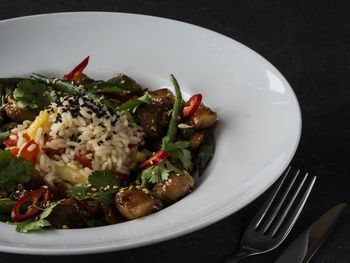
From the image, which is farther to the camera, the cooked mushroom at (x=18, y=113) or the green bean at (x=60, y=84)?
the green bean at (x=60, y=84)

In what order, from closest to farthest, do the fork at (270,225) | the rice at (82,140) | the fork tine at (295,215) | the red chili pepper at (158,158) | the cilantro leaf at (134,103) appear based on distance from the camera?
the fork at (270,225)
the fork tine at (295,215)
the red chili pepper at (158,158)
the rice at (82,140)
the cilantro leaf at (134,103)

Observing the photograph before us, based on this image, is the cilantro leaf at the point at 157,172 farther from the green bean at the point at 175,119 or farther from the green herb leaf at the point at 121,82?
the green herb leaf at the point at 121,82

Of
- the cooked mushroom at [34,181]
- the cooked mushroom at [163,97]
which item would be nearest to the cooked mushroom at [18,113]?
the cooked mushroom at [34,181]

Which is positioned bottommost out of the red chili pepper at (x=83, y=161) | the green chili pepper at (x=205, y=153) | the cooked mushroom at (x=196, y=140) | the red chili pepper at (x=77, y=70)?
the red chili pepper at (x=83, y=161)

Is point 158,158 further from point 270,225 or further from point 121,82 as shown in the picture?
point 121,82

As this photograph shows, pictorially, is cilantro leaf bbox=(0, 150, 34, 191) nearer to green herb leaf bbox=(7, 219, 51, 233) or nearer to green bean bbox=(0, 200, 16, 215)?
green bean bbox=(0, 200, 16, 215)

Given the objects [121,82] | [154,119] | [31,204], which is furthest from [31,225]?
[121,82]

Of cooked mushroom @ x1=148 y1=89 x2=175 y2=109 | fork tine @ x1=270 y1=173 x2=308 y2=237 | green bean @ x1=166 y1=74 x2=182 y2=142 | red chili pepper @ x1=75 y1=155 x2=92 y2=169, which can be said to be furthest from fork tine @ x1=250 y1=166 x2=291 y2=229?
red chili pepper @ x1=75 y1=155 x2=92 y2=169

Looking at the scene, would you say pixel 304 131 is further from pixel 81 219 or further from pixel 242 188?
pixel 81 219
